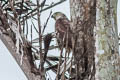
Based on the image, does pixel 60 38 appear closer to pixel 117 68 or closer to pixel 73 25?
pixel 73 25

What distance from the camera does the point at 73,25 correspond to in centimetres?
196

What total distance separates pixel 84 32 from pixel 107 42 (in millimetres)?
522

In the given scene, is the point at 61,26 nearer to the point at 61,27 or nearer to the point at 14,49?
the point at 61,27

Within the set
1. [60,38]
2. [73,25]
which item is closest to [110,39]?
[73,25]

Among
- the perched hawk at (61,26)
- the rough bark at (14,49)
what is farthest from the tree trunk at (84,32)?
the rough bark at (14,49)

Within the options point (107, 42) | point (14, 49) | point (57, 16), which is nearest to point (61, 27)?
point (57, 16)

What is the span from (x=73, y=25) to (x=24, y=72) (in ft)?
1.37

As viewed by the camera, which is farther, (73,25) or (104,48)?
(73,25)

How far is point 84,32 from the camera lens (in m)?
1.94

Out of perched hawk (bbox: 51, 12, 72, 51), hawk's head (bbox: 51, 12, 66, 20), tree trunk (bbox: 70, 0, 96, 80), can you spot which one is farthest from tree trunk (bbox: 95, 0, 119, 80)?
hawk's head (bbox: 51, 12, 66, 20)

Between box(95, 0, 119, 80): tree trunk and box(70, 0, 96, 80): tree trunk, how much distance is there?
0.30 metres

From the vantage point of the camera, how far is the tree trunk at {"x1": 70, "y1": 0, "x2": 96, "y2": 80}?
69.9 inches

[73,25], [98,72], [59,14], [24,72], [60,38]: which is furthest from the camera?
[59,14]

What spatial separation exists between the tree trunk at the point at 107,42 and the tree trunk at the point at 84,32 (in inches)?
11.6
